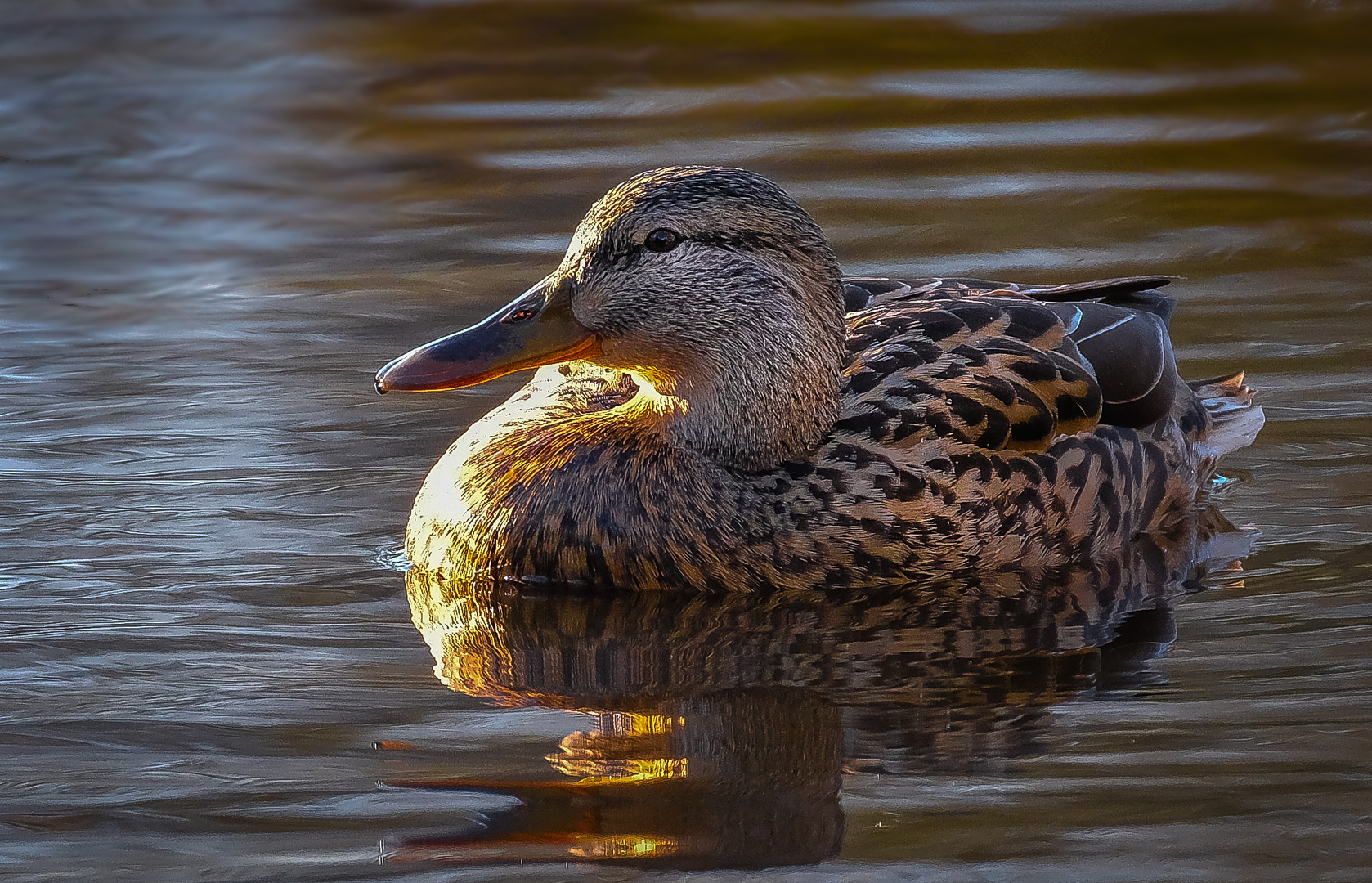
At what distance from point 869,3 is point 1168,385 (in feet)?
27.2

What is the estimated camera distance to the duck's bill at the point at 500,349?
634 cm

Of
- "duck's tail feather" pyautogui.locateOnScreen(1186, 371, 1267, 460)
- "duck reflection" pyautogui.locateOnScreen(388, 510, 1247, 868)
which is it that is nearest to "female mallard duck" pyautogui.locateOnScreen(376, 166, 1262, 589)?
"duck reflection" pyautogui.locateOnScreen(388, 510, 1247, 868)

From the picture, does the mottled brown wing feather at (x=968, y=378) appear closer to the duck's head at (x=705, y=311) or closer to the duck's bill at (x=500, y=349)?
the duck's head at (x=705, y=311)

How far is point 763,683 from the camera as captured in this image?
5.60m

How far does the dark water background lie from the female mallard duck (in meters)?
0.56

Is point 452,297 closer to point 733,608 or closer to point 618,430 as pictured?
point 618,430

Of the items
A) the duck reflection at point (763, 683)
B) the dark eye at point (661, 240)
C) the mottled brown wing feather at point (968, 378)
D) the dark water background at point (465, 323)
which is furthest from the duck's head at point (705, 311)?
the dark water background at point (465, 323)

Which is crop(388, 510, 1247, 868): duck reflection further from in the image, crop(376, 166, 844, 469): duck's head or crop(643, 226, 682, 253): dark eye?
crop(643, 226, 682, 253): dark eye

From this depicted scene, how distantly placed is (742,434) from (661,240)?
2.22ft

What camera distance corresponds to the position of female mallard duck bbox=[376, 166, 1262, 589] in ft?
20.9

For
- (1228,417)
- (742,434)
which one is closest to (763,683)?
(742,434)

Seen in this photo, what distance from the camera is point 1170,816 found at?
A: 183 inches

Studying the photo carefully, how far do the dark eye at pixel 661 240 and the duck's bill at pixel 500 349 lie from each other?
13.0 inches

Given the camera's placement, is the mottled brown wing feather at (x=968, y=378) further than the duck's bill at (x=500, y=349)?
Yes
